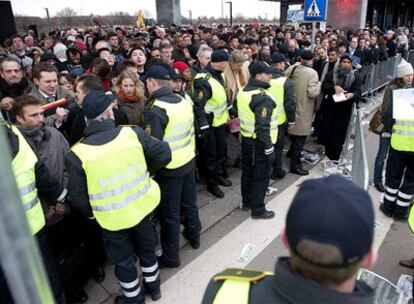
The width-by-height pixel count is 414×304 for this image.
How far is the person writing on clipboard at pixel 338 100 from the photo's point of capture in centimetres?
549

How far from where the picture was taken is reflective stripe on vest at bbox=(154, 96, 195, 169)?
329 cm

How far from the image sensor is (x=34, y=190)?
102 inches

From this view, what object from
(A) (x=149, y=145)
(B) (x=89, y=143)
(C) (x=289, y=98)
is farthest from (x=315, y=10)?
(B) (x=89, y=143)

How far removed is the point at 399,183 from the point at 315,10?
11.7ft

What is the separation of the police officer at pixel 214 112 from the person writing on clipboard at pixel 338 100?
6.14ft

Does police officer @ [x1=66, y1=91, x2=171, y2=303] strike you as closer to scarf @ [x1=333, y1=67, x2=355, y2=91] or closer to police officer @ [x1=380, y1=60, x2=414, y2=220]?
police officer @ [x1=380, y1=60, x2=414, y2=220]

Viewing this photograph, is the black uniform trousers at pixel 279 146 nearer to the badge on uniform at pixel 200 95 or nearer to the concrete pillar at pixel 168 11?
the badge on uniform at pixel 200 95

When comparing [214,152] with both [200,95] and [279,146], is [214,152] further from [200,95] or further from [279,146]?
[279,146]

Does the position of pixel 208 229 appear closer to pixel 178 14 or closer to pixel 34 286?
pixel 34 286

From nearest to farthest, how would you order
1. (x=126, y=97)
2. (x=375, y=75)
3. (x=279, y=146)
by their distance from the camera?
1. (x=126, y=97)
2. (x=279, y=146)
3. (x=375, y=75)

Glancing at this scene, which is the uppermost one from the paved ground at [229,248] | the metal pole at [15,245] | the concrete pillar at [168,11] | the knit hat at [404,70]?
the concrete pillar at [168,11]

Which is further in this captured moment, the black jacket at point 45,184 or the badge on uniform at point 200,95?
the badge on uniform at point 200,95

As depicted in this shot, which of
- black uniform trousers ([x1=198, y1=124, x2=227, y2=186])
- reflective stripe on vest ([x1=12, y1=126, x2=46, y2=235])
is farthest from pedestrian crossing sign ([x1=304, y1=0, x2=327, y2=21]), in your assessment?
reflective stripe on vest ([x1=12, y1=126, x2=46, y2=235])

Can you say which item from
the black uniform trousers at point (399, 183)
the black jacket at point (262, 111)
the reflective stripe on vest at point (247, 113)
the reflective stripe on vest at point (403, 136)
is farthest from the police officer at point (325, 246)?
the black uniform trousers at point (399, 183)
